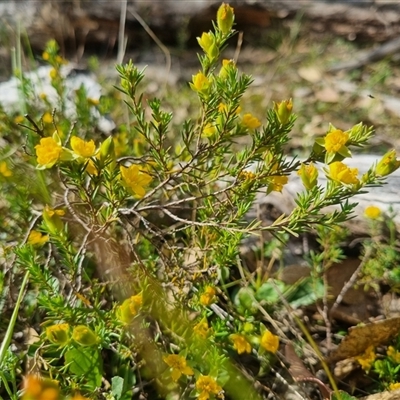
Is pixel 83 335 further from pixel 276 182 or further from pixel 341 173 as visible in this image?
pixel 341 173

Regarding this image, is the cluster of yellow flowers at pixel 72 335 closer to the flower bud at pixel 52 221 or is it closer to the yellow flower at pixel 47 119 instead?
the flower bud at pixel 52 221

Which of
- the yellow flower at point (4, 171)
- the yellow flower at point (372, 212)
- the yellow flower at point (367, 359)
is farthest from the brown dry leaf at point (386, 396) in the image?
the yellow flower at point (4, 171)

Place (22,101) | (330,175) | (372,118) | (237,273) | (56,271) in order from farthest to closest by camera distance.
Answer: (372,118)
(22,101)
(237,273)
(56,271)
(330,175)

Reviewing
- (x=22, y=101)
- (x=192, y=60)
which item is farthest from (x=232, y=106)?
(x=192, y=60)

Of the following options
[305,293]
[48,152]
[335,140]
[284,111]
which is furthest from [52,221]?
[305,293]

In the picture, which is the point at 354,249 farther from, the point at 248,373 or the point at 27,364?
the point at 27,364

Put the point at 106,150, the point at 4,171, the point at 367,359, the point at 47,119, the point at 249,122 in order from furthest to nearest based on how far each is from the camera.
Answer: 1. the point at 47,119
2. the point at 4,171
3. the point at 367,359
4. the point at 249,122
5. the point at 106,150
